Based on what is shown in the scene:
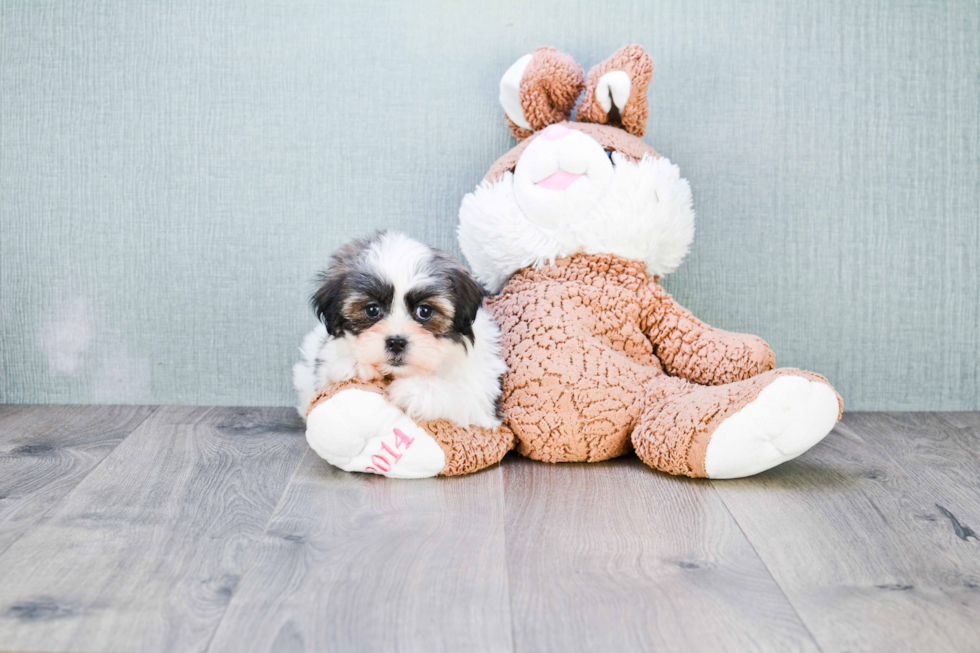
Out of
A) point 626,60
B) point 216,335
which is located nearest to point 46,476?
point 216,335

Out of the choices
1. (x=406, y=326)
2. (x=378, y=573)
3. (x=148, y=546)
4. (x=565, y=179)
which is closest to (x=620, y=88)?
(x=565, y=179)

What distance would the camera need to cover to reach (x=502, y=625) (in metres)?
0.87

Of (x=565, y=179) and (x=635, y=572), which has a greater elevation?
(x=565, y=179)

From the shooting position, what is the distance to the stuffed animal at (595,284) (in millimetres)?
1424

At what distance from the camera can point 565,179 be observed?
151 cm

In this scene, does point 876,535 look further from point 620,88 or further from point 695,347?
point 620,88

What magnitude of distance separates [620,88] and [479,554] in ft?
3.17

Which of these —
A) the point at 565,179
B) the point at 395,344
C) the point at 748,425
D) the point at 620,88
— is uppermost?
the point at 620,88

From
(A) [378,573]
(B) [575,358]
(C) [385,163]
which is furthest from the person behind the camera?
(C) [385,163]

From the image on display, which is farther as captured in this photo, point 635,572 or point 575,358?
point 575,358

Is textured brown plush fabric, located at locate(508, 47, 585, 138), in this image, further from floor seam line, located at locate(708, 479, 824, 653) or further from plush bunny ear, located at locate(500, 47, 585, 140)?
floor seam line, located at locate(708, 479, 824, 653)

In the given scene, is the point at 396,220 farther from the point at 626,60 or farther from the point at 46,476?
the point at 46,476

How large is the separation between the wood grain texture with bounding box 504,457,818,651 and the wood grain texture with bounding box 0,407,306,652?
384 mm

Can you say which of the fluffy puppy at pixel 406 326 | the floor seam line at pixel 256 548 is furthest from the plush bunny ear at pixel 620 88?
the floor seam line at pixel 256 548
